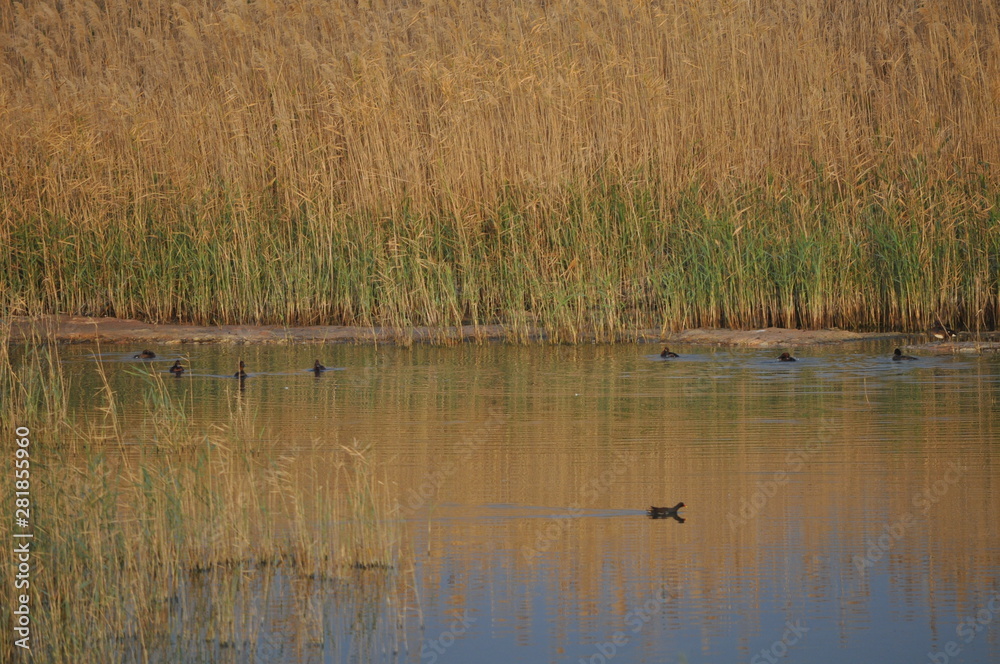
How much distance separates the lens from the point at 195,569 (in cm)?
570

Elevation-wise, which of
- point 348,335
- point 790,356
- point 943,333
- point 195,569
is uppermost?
point 348,335

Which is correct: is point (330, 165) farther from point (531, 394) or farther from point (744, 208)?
point (531, 394)

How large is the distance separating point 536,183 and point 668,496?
287 inches

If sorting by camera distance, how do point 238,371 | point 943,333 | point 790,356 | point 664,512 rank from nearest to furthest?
point 664,512, point 238,371, point 790,356, point 943,333

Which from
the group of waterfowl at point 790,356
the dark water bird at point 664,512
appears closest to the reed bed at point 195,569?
the dark water bird at point 664,512

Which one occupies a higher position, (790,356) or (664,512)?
(790,356)

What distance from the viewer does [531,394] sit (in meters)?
10.2

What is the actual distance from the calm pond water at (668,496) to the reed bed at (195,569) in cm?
14

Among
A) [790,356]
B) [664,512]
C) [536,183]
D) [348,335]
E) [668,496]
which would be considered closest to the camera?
[664,512]

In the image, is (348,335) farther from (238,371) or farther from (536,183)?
(536,183)

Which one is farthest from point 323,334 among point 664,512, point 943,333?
point 664,512

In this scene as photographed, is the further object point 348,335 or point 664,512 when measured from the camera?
point 348,335

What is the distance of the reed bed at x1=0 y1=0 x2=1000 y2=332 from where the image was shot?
13.1 m

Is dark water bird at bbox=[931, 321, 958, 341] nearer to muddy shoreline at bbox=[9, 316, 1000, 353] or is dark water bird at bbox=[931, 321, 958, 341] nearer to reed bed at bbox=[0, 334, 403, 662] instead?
muddy shoreline at bbox=[9, 316, 1000, 353]
